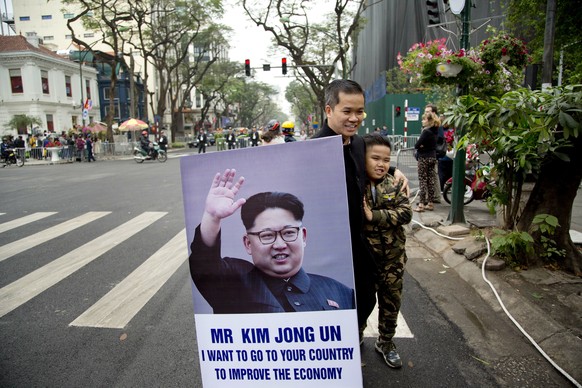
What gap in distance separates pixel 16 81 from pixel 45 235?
129 feet

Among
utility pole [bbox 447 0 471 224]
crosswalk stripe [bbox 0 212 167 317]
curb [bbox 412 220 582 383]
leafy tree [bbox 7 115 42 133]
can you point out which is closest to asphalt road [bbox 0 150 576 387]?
crosswalk stripe [bbox 0 212 167 317]

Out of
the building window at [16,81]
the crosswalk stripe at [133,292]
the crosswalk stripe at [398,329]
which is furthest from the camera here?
the building window at [16,81]

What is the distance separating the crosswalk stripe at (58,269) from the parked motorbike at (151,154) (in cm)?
1670

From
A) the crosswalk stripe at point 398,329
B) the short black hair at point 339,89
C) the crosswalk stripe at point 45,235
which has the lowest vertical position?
the crosswalk stripe at point 398,329

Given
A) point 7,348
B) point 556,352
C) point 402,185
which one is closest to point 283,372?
point 402,185

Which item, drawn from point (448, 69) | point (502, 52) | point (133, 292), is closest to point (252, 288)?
point (133, 292)

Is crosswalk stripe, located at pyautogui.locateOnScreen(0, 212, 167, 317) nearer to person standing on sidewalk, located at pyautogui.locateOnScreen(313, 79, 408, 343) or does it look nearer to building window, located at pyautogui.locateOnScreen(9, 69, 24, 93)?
person standing on sidewalk, located at pyautogui.locateOnScreen(313, 79, 408, 343)

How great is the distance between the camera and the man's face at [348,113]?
89.8 inches

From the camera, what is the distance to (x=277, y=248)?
2.05m

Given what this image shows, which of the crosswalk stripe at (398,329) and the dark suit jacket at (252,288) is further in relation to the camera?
the crosswalk stripe at (398,329)

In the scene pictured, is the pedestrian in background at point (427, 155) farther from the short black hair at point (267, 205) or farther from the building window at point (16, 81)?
the building window at point (16, 81)

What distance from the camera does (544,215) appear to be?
410 centimetres

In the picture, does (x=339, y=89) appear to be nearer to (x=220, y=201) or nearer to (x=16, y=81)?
(x=220, y=201)

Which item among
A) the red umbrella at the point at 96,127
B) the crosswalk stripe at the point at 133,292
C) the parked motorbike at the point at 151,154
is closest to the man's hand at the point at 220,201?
the crosswalk stripe at the point at 133,292
